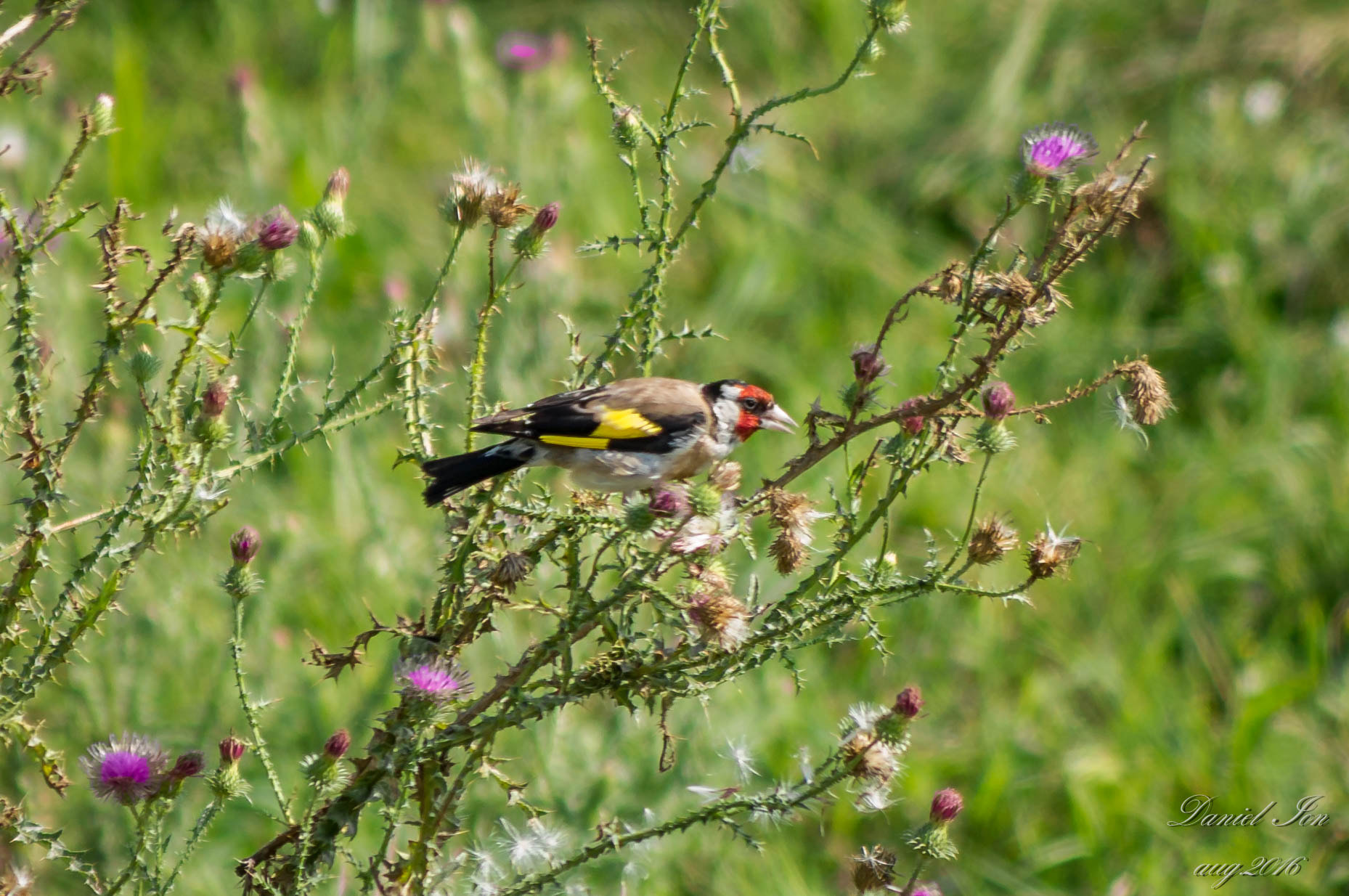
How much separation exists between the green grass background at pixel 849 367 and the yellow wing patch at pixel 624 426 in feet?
2.19

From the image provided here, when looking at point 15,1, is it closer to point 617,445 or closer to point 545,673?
point 545,673

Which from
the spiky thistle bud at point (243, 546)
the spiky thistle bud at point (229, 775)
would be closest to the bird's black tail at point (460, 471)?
the spiky thistle bud at point (243, 546)

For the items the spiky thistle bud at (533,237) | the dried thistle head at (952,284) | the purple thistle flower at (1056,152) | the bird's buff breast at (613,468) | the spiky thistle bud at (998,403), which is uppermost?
the bird's buff breast at (613,468)

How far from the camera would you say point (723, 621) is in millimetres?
2000

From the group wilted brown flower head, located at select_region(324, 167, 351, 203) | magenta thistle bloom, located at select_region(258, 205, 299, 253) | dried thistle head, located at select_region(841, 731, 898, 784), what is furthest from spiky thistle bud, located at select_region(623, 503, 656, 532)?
wilted brown flower head, located at select_region(324, 167, 351, 203)

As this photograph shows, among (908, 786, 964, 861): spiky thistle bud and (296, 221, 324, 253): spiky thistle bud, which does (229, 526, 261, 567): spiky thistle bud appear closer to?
(296, 221, 324, 253): spiky thistle bud

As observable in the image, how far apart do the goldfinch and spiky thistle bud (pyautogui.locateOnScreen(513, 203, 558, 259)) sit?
0.32m

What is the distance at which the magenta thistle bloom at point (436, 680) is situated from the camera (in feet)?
6.38

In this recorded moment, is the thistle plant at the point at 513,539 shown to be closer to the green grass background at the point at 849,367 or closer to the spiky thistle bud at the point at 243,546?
the spiky thistle bud at the point at 243,546

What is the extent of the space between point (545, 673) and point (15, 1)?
4.18 meters

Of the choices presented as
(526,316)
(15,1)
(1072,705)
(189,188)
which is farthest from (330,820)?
(15,1)

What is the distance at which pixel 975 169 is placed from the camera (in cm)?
606

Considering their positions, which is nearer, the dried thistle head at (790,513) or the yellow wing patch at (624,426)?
the dried thistle head at (790,513)

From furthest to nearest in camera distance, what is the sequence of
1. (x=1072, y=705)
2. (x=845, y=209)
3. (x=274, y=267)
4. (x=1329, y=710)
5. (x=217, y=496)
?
(x=845, y=209)
(x=1072, y=705)
(x=1329, y=710)
(x=274, y=267)
(x=217, y=496)
